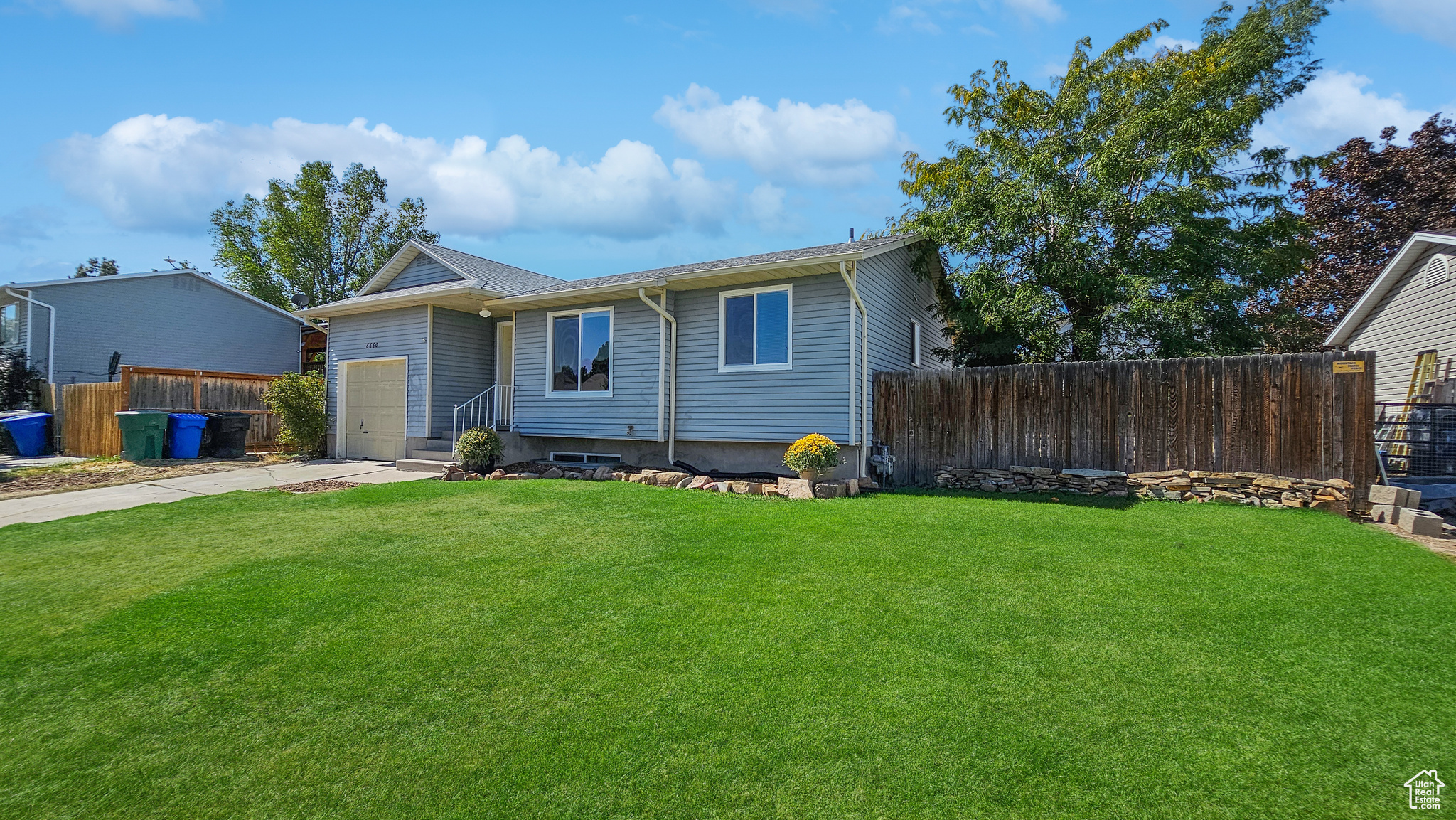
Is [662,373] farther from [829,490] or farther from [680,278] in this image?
[829,490]

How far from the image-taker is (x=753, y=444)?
10.9 m

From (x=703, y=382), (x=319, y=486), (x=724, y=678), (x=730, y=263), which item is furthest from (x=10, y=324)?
(x=724, y=678)

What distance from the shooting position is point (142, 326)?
64.8 ft

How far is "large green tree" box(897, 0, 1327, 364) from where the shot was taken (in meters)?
11.1

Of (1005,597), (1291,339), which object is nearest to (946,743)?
(1005,597)

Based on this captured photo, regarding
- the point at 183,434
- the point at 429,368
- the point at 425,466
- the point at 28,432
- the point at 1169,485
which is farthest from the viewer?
the point at 28,432

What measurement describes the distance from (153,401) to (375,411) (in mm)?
5516

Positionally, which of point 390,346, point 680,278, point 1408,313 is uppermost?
point 680,278

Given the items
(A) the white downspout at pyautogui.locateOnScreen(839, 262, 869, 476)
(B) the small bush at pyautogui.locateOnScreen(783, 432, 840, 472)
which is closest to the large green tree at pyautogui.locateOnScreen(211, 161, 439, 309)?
(A) the white downspout at pyautogui.locateOnScreen(839, 262, 869, 476)

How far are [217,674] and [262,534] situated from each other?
11.9ft

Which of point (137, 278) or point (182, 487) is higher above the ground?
point (137, 278)

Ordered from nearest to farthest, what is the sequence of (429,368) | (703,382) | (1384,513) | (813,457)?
(1384,513) < (813,457) < (703,382) < (429,368)

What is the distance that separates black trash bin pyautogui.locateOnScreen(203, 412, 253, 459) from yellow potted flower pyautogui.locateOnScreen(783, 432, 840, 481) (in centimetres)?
1308

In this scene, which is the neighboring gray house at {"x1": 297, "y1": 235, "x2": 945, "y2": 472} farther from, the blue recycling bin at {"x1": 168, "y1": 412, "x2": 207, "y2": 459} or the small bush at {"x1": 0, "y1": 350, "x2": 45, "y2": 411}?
the small bush at {"x1": 0, "y1": 350, "x2": 45, "y2": 411}
